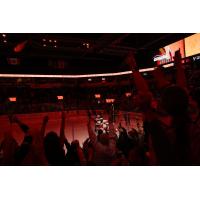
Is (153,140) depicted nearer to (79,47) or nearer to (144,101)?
(144,101)

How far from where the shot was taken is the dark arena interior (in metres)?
0.82

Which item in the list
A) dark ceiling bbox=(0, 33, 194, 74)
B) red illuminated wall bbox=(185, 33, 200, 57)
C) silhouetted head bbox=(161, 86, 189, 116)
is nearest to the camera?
silhouetted head bbox=(161, 86, 189, 116)

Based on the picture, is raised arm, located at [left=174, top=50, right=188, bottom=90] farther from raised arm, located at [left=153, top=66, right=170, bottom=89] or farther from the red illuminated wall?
the red illuminated wall

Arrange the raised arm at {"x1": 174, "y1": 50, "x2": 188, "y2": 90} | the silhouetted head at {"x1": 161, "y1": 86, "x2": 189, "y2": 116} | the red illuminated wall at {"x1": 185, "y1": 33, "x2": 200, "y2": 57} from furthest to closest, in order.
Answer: the red illuminated wall at {"x1": 185, "y1": 33, "x2": 200, "y2": 57} < the raised arm at {"x1": 174, "y1": 50, "x2": 188, "y2": 90} < the silhouetted head at {"x1": 161, "y1": 86, "x2": 189, "y2": 116}

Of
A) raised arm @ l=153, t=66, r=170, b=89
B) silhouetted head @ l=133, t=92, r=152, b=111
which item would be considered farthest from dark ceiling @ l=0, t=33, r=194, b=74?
silhouetted head @ l=133, t=92, r=152, b=111

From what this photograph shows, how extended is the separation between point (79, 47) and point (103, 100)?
697 cm

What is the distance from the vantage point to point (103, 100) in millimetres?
12008

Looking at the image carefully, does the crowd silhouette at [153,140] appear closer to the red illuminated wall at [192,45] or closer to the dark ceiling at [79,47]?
the dark ceiling at [79,47]

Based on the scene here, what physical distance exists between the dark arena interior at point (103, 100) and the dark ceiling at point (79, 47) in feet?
0.08

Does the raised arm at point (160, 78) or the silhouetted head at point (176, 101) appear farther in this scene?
the raised arm at point (160, 78)

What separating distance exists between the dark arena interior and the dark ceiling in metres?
0.03

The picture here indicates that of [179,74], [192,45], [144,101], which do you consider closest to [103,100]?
[192,45]

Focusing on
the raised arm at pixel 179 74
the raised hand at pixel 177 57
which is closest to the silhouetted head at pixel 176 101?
the raised arm at pixel 179 74

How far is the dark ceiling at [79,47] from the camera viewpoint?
13.9 feet
